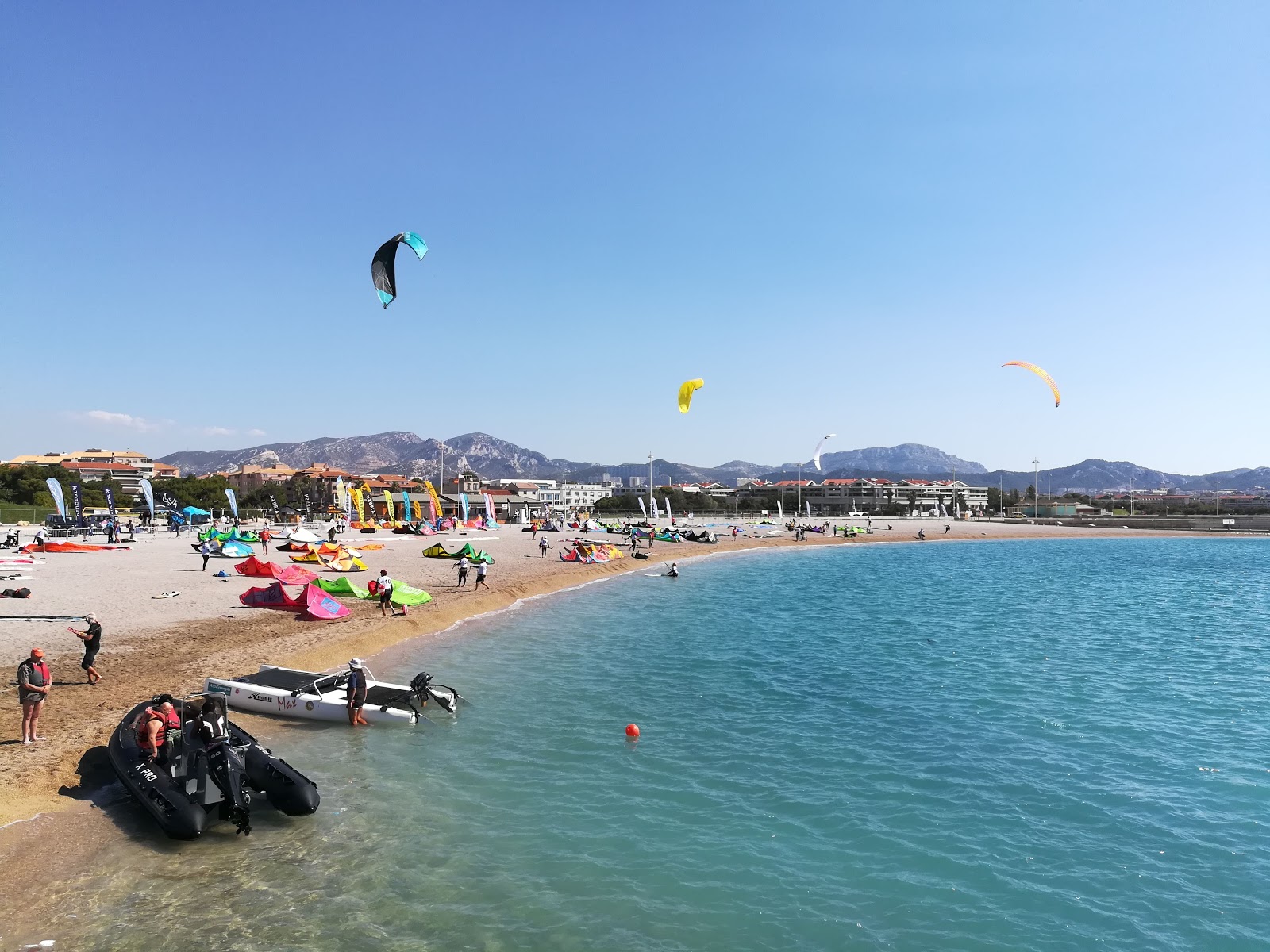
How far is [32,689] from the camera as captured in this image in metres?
10.1

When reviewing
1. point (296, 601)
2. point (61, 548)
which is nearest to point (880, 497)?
point (61, 548)

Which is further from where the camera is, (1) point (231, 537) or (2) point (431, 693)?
(1) point (231, 537)

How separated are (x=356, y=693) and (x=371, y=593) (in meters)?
12.6

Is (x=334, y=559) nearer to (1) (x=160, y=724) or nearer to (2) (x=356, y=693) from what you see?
(2) (x=356, y=693)

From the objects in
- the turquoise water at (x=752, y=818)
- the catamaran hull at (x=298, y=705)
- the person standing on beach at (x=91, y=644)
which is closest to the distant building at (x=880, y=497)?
the turquoise water at (x=752, y=818)

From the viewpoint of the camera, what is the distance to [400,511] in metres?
107

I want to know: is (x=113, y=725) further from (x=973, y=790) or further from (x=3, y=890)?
(x=973, y=790)

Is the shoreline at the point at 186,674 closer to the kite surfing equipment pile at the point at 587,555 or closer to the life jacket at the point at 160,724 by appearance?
the life jacket at the point at 160,724

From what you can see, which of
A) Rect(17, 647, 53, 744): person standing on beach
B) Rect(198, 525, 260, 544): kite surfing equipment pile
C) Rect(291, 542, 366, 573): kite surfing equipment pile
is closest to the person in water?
Rect(17, 647, 53, 744): person standing on beach

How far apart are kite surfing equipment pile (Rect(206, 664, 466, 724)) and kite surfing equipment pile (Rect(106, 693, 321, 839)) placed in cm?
377

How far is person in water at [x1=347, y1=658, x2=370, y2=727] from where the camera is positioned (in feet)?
43.3

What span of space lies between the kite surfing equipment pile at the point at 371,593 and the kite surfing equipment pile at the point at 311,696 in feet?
33.3

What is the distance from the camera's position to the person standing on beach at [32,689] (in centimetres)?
998

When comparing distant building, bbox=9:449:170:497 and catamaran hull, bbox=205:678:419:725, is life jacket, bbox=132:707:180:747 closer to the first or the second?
catamaran hull, bbox=205:678:419:725
